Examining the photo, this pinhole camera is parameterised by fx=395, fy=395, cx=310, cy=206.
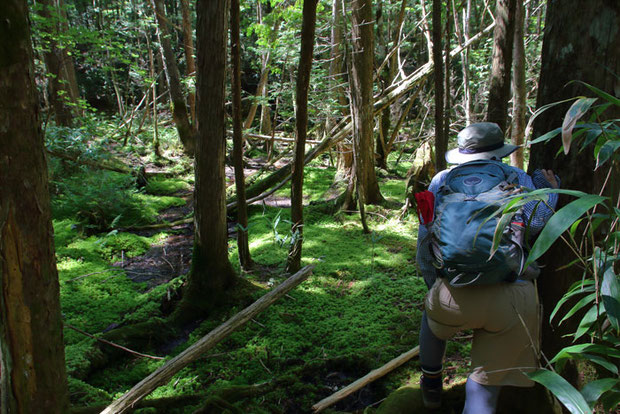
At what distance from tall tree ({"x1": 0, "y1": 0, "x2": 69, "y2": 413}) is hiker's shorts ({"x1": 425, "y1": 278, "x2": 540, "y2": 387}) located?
2.13 meters

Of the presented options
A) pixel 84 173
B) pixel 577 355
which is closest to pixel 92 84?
pixel 84 173

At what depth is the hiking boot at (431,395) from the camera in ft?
8.46

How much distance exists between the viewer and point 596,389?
98 centimetres

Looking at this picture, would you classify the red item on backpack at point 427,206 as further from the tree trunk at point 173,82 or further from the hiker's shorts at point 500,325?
the tree trunk at point 173,82

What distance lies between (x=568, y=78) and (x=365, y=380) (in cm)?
254

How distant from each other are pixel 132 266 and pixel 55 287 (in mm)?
4892

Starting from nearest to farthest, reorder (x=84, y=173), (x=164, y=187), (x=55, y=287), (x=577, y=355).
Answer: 1. (x=577, y=355)
2. (x=55, y=287)
3. (x=84, y=173)
4. (x=164, y=187)

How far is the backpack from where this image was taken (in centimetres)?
197

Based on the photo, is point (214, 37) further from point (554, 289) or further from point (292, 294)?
point (554, 289)

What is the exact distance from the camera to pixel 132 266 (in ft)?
21.6

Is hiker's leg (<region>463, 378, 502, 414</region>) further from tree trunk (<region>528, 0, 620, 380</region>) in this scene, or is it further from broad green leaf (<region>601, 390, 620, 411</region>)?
broad green leaf (<region>601, 390, 620, 411</region>)

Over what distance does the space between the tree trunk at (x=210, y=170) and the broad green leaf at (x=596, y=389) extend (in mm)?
3960

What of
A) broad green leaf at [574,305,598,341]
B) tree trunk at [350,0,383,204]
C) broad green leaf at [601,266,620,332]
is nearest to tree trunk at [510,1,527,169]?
tree trunk at [350,0,383,204]

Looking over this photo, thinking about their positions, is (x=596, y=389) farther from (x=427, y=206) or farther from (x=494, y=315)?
(x=427, y=206)
